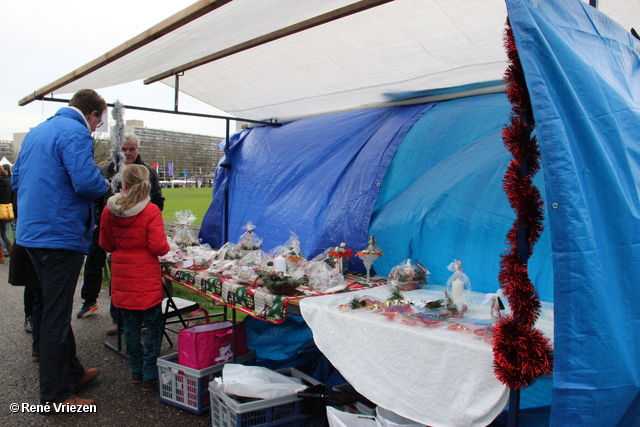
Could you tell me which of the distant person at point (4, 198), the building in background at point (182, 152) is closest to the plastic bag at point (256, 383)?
the distant person at point (4, 198)

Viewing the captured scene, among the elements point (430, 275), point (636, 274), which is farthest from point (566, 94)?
point (430, 275)

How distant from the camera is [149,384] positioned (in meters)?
3.43

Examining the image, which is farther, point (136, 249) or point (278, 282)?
point (136, 249)

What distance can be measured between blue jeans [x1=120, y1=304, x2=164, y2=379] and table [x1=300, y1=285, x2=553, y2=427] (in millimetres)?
1467

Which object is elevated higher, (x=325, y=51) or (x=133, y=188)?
(x=325, y=51)

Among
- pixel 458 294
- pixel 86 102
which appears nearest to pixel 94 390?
pixel 86 102

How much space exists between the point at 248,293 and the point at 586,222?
196cm

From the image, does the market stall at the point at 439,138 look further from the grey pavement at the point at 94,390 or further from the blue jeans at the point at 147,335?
the grey pavement at the point at 94,390

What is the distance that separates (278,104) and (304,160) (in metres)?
0.72

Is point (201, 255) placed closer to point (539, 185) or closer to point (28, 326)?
point (28, 326)

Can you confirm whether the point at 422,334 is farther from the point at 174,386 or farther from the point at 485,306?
the point at 174,386

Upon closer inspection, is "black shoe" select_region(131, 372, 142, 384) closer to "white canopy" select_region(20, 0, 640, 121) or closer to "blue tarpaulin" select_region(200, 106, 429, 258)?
"blue tarpaulin" select_region(200, 106, 429, 258)

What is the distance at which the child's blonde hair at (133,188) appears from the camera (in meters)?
3.21

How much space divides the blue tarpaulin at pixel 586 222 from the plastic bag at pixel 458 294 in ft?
2.64
